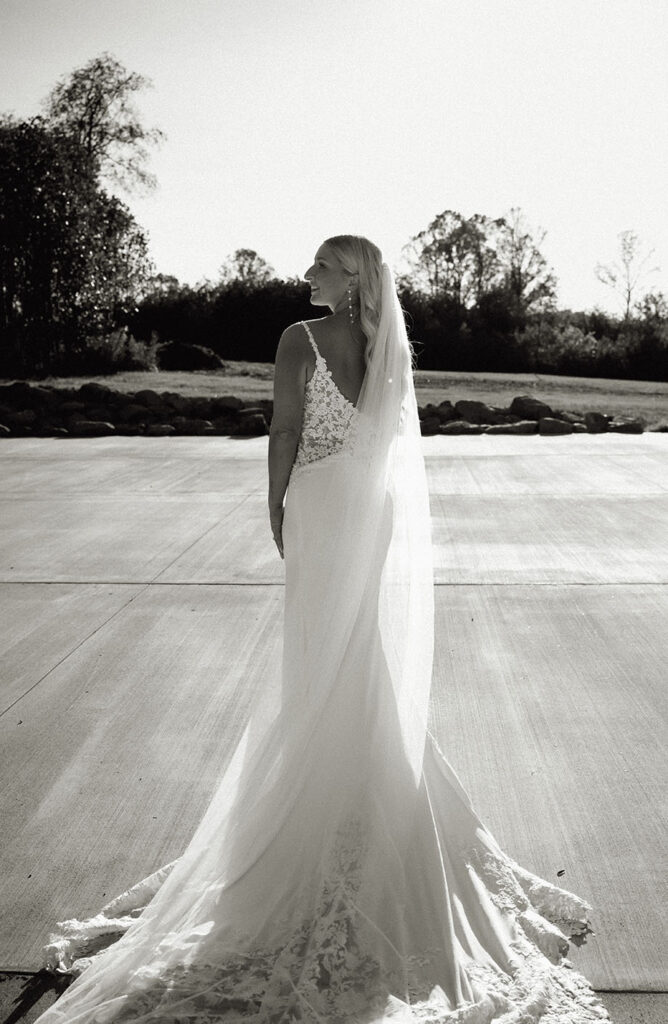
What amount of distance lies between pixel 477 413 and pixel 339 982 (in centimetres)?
1367

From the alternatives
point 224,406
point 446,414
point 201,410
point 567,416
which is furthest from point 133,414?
point 567,416

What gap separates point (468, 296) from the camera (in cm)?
3234

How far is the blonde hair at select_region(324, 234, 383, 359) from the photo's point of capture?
8.86 ft

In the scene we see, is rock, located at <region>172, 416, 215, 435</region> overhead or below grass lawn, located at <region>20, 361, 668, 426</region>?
below

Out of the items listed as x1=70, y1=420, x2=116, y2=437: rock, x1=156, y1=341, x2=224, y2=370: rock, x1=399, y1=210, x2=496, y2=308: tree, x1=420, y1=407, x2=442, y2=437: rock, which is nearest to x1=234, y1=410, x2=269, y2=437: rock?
x1=70, y1=420, x2=116, y2=437: rock

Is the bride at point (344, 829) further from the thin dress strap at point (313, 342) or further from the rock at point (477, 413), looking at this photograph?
the rock at point (477, 413)

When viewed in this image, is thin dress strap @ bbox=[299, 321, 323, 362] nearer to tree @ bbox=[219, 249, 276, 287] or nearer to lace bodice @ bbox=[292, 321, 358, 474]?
lace bodice @ bbox=[292, 321, 358, 474]

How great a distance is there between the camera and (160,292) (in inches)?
1095

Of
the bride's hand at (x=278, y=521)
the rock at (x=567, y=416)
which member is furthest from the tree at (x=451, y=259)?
the bride's hand at (x=278, y=521)

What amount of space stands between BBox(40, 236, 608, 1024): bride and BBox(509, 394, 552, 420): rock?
513 inches

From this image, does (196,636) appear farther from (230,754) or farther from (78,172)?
(78,172)

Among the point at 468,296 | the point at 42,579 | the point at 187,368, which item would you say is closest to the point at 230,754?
the point at 42,579

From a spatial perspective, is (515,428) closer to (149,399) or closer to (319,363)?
(149,399)

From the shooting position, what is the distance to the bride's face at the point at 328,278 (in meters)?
2.71
